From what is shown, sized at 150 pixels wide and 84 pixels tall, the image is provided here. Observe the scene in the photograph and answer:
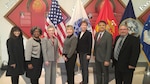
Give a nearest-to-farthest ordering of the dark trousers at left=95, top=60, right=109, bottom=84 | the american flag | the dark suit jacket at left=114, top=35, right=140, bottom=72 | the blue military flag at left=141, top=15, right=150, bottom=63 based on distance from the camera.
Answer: the dark suit jacket at left=114, top=35, right=140, bottom=72
the dark trousers at left=95, top=60, right=109, bottom=84
the blue military flag at left=141, top=15, right=150, bottom=63
the american flag

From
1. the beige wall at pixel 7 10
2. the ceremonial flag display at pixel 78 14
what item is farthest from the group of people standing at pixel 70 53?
the beige wall at pixel 7 10

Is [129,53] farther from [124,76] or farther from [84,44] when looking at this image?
[84,44]

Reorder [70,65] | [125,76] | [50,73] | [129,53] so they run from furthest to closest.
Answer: [70,65] < [50,73] < [125,76] < [129,53]

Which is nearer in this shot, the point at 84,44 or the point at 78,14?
the point at 84,44

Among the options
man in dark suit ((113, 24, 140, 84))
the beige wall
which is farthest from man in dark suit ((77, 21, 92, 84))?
the beige wall

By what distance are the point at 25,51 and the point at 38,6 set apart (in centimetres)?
233

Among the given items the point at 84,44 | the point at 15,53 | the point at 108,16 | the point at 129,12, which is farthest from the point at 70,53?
the point at 129,12

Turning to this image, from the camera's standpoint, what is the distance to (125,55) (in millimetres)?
3424

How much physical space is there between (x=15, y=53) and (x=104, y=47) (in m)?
1.50

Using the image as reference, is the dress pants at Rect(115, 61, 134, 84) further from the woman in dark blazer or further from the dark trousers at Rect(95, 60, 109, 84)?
the woman in dark blazer

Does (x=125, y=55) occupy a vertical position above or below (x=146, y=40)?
below

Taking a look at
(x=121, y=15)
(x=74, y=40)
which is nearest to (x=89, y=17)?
(x=121, y=15)

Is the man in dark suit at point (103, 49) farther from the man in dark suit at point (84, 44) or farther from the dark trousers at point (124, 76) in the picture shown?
the dark trousers at point (124, 76)

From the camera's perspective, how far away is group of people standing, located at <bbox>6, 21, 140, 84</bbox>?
3428mm
